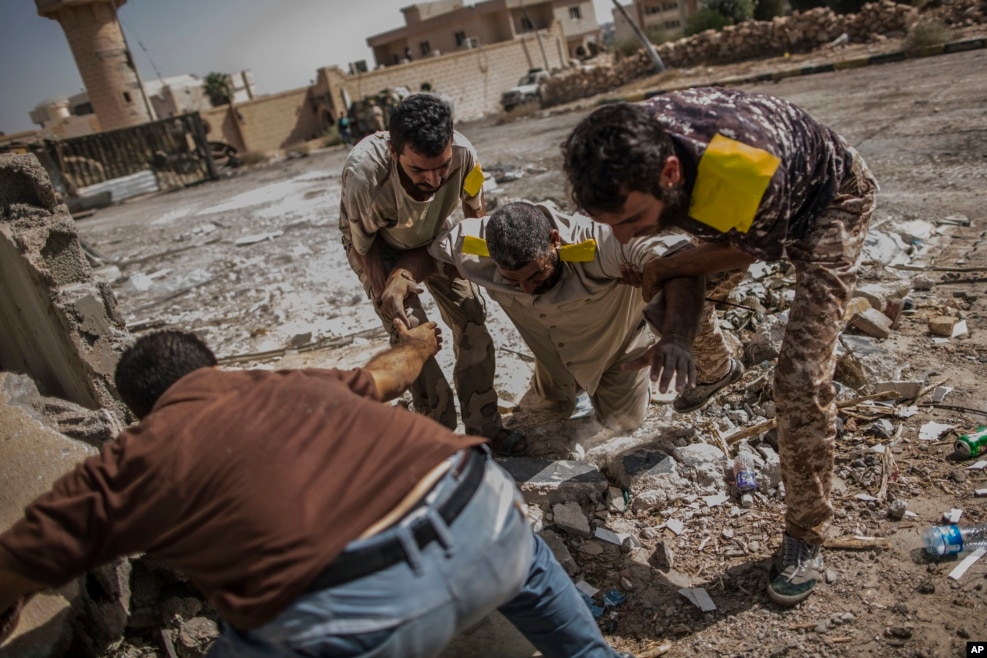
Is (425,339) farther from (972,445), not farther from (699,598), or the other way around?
(972,445)

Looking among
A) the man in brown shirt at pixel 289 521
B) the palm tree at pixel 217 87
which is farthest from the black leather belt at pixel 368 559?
the palm tree at pixel 217 87

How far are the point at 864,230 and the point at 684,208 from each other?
74 cm

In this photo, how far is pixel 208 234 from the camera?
419 inches

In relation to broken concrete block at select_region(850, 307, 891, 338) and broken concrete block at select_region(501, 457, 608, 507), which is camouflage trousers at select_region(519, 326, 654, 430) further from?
broken concrete block at select_region(850, 307, 891, 338)

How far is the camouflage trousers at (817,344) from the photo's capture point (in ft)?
7.06

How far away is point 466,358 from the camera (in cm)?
352

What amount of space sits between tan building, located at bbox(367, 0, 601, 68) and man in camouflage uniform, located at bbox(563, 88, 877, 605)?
3424 centimetres

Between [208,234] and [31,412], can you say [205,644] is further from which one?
[208,234]

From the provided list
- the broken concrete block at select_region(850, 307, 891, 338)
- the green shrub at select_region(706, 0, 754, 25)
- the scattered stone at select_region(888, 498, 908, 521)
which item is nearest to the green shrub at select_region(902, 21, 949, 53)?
the green shrub at select_region(706, 0, 754, 25)

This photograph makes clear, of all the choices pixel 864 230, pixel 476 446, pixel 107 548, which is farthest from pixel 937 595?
pixel 107 548

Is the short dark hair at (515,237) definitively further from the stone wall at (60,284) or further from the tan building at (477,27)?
the tan building at (477,27)

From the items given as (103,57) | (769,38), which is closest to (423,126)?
(769,38)

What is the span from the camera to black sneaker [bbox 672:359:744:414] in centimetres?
320

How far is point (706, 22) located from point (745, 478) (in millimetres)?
26001
